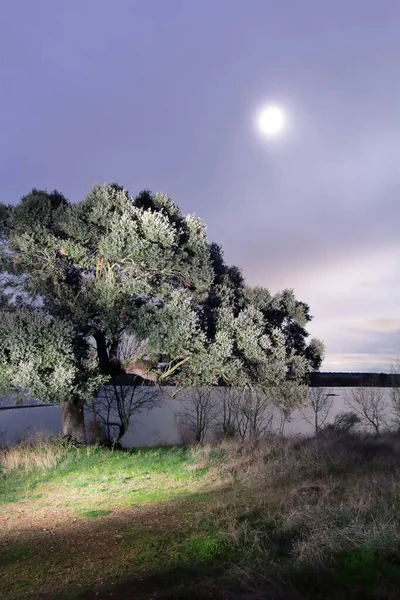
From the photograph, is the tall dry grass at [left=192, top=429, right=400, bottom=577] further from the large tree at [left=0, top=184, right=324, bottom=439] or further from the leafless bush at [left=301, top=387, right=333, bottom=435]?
the leafless bush at [left=301, top=387, right=333, bottom=435]

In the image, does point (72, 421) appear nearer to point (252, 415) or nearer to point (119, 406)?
point (119, 406)

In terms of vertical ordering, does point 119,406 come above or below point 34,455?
above

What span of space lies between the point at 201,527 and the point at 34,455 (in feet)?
22.0

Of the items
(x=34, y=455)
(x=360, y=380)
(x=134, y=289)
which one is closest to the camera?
(x=34, y=455)

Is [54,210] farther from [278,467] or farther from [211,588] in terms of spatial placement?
[211,588]

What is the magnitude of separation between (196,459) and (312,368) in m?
6.24

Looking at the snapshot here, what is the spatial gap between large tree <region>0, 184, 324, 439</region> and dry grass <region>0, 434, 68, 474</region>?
3.94ft

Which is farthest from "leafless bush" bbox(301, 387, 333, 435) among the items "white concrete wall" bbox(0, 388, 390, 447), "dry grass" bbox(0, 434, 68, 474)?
"dry grass" bbox(0, 434, 68, 474)

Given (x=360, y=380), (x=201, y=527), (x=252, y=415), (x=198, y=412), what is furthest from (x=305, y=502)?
(x=360, y=380)

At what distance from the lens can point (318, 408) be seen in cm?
2522

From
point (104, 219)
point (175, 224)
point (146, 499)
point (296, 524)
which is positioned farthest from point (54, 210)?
point (296, 524)

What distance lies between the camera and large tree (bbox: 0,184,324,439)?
505 inches

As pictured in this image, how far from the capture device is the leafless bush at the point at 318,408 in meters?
24.8

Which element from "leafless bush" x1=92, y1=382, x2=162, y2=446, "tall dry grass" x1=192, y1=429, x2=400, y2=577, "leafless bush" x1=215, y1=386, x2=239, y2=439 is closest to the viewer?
"tall dry grass" x1=192, y1=429, x2=400, y2=577
